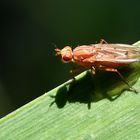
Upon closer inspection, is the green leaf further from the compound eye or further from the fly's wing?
the compound eye

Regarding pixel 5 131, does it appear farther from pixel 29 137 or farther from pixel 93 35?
pixel 93 35

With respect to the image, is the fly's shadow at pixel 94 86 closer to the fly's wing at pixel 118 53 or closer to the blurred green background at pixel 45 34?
the fly's wing at pixel 118 53

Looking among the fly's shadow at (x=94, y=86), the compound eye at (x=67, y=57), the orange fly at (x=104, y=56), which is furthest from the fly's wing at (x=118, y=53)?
the compound eye at (x=67, y=57)

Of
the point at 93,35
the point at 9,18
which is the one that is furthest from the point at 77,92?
the point at 9,18

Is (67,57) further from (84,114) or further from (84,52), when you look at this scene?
(84,114)

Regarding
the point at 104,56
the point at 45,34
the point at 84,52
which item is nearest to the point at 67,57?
the point at 84,52

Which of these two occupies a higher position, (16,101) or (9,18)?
(9,18)

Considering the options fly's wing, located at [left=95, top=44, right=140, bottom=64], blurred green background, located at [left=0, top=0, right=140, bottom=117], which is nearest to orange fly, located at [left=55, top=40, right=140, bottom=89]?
fly's wing, located at [left=95, top=44, right=140, bottom=64]
